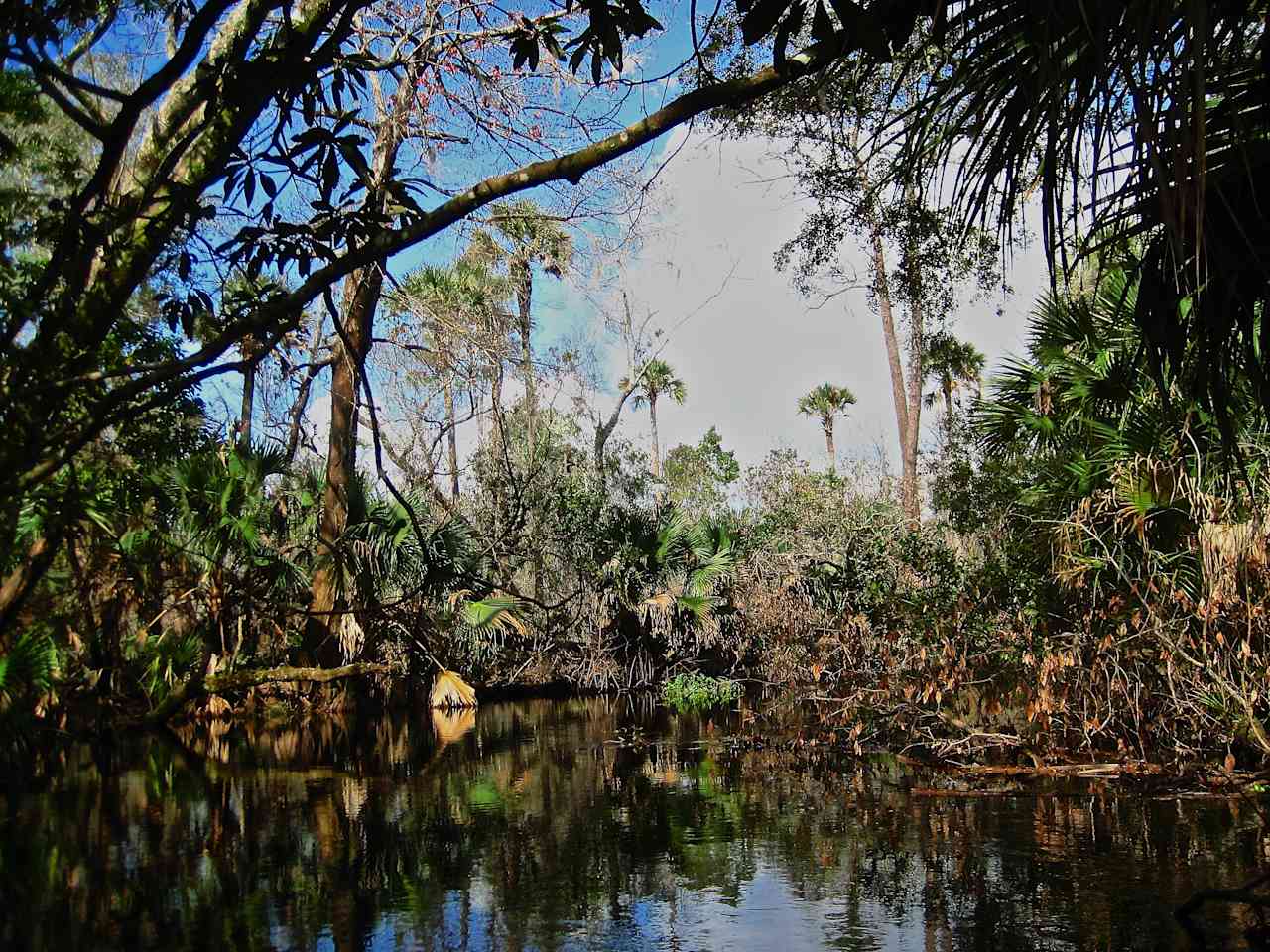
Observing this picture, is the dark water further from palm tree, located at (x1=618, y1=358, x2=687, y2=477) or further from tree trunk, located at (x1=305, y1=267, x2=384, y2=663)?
palm tree, located at (x1=618, y1=358, x2=687, y2=477)

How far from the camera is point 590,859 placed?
727 cm

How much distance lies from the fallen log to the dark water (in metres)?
2.70

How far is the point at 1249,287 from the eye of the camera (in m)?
4.03

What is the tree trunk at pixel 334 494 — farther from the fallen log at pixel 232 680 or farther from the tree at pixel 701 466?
the tree at pixel 701 466

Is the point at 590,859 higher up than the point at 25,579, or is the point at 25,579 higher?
the point at 25,579

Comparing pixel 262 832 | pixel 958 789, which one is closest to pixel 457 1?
pixel 262 832

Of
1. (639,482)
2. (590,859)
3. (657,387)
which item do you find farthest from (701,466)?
(590,859)

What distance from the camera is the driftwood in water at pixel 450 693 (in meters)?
16.4

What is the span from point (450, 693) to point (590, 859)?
9.99m

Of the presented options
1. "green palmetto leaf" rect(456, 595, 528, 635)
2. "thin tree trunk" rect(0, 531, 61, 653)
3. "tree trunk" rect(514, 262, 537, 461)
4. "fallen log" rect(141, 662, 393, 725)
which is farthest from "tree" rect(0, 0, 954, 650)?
"green palmetto leaf" rect(456, 595, 528, 635)

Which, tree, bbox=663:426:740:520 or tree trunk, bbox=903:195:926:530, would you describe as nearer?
tree trunk, bbox=903:195:926:530

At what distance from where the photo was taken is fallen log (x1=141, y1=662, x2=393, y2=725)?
1436 centimetres

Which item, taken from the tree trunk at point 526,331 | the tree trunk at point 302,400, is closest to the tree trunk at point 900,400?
the tree trunk at point 526,331

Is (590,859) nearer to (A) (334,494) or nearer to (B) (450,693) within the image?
(B) (450,693)
